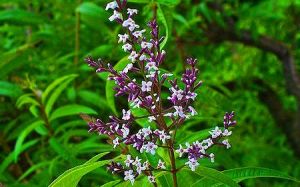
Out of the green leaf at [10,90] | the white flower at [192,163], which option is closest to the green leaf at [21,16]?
the green leaf at [10,90]

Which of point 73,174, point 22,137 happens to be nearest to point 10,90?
point 22,137

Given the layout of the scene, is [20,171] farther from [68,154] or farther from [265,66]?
[265,66]

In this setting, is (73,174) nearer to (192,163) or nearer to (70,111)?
(192,163)

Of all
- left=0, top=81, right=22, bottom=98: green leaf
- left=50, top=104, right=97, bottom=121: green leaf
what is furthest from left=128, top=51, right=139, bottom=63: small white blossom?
left=0, top=81, right=22, bottom=98: green leaf

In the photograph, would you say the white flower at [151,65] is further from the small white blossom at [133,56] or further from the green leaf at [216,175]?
the green leaf at [216,175]

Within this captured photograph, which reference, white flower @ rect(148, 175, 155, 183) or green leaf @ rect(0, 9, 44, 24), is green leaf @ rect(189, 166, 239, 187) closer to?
white flower @ rect(148, 175, 155, 183)
